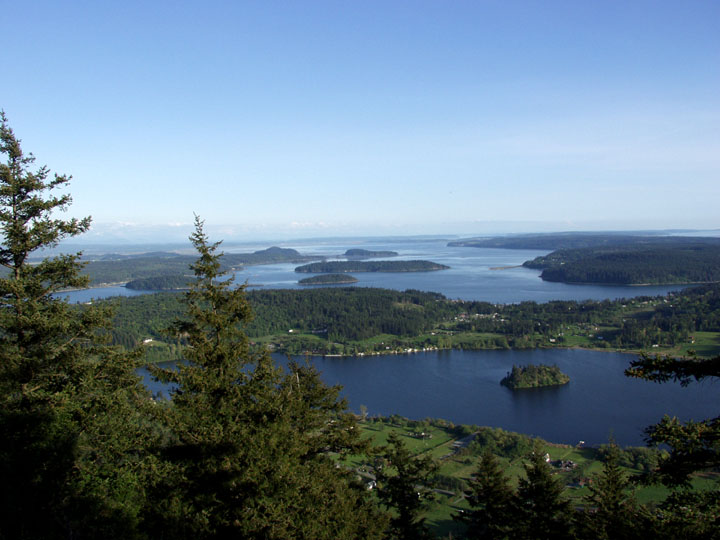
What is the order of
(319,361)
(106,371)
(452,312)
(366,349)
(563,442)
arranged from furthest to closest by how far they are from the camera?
(452,312) → (366,349) → (319,361) → (563,442) → (106,371)

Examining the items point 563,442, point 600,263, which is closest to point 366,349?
point 563,442

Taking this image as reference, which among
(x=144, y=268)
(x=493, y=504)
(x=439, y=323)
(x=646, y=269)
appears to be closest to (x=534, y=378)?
(x=439, y=323)

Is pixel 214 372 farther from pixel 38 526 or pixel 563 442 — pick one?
pixel 563 442

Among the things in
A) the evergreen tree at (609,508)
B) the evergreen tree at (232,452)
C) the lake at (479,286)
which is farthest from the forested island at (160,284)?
the evergreen tree at (609,508)

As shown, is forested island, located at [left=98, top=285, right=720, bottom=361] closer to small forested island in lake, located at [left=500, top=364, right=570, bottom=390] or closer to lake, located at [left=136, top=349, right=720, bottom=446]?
lake, located at [left=136, top=349, right=720, bottom=446]

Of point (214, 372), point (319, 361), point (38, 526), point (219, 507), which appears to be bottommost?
point (319, 361)
